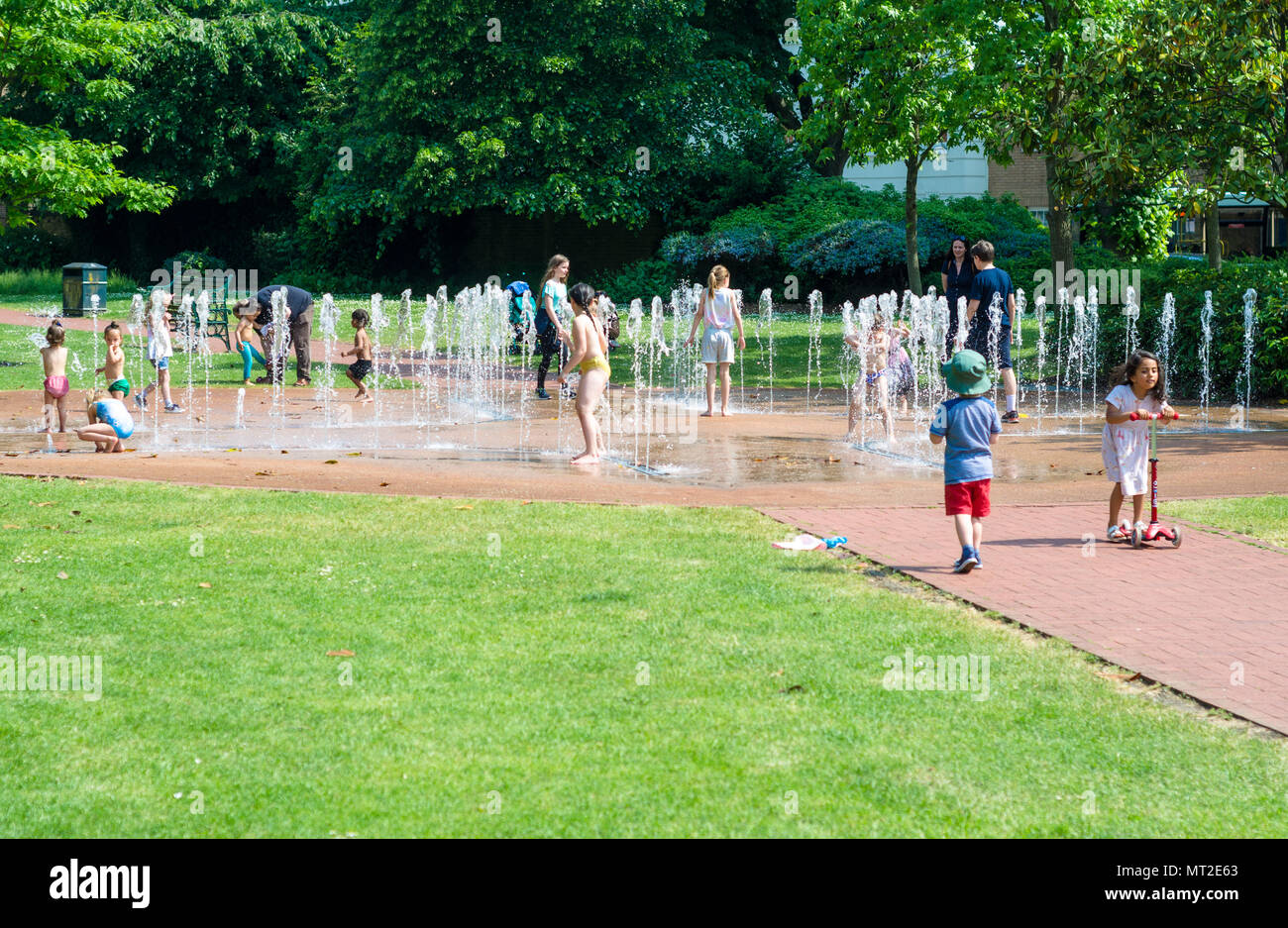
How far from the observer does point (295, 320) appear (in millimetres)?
19391

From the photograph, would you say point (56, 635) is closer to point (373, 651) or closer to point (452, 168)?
point (373, 651)

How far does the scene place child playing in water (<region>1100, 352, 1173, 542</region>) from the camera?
9164 millimetres

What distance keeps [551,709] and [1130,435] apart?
199 inches

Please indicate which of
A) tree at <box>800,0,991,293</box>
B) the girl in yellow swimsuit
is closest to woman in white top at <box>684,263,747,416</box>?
the girl in yellow swimsuit

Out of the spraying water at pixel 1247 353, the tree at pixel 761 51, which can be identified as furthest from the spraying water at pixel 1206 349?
the tree at pixel 761 51

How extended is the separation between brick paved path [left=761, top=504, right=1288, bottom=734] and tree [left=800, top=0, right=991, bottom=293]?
13.6m

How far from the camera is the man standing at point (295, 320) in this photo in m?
19.2

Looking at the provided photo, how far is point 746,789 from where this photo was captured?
4898mm

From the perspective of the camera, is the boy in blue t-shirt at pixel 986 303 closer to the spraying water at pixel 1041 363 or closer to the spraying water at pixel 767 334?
the spraying water at pixel 1041 363

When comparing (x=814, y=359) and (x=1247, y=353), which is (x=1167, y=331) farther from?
(x=814, y=359)

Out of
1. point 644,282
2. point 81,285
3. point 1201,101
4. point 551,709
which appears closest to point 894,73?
point 1201,101

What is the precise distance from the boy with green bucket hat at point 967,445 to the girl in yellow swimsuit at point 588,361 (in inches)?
169

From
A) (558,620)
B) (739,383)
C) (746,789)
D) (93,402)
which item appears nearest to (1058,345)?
(739,383)

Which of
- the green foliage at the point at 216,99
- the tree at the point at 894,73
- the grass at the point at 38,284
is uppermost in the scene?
the green foliage at the point at 216,99
